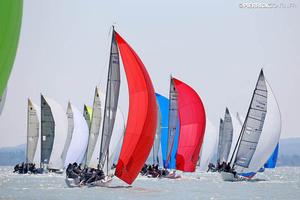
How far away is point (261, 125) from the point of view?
Result: 25141mm

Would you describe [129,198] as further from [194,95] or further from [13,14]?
[13,14]

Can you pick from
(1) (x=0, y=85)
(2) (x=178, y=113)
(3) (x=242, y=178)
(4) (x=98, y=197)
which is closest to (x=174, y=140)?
(2) (x=178, y=113)

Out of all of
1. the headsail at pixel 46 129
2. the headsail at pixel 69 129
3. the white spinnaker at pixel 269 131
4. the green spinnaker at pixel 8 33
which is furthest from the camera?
the headsail at pixel 69 129

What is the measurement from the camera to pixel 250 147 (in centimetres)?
2538

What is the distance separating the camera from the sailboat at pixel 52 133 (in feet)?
109

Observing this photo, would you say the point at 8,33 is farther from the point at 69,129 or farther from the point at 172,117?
the point at 69,129

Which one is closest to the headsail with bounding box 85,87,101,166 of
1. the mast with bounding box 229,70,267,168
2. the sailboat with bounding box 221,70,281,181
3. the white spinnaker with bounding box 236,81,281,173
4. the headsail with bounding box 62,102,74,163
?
the sailboat with bounding box 221,70,281,181

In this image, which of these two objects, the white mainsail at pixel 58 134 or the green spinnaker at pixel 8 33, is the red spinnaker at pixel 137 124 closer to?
the green spinnaker at pixel 8 33

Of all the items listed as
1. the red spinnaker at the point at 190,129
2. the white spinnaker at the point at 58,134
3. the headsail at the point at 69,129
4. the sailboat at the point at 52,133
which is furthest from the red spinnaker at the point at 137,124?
the headsail at the point at 69,129

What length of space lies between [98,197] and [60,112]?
15.8 m

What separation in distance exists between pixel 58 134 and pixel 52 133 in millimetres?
304

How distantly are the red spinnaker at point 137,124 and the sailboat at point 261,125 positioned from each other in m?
8.53

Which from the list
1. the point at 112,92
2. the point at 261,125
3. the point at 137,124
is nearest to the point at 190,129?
the point at 261,125

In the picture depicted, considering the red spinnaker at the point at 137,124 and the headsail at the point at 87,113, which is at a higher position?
the headsail at the point at 87,113
